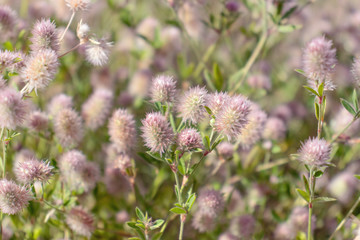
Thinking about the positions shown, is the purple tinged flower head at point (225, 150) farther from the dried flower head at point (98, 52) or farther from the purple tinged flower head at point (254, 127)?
the dried flower head at point (98, 52)

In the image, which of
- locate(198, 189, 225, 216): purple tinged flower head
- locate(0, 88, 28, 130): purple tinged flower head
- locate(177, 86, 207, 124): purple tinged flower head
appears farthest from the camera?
locate(198, 189, 225, 216): purple tinged flower head

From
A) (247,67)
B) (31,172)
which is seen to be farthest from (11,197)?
(247,67)

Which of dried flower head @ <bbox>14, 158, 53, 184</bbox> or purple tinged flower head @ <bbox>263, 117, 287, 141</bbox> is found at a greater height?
purple tinged flower head @ <bbox>263, 117, 287, 141</bbox>

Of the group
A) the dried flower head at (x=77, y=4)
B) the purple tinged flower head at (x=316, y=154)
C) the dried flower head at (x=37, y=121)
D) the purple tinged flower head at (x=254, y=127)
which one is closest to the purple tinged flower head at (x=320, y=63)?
the purple tinged flower head at (x=316, y=154)

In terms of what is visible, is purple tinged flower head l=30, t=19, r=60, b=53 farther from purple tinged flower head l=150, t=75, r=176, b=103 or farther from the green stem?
the green stem

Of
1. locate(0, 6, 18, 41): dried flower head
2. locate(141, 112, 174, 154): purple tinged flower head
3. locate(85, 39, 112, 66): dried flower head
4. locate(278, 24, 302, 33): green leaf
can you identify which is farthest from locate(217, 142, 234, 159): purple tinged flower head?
locate(0, 6, 18, 41): dried flower head

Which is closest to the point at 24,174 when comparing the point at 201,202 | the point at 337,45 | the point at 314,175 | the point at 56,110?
the point at 56,110
